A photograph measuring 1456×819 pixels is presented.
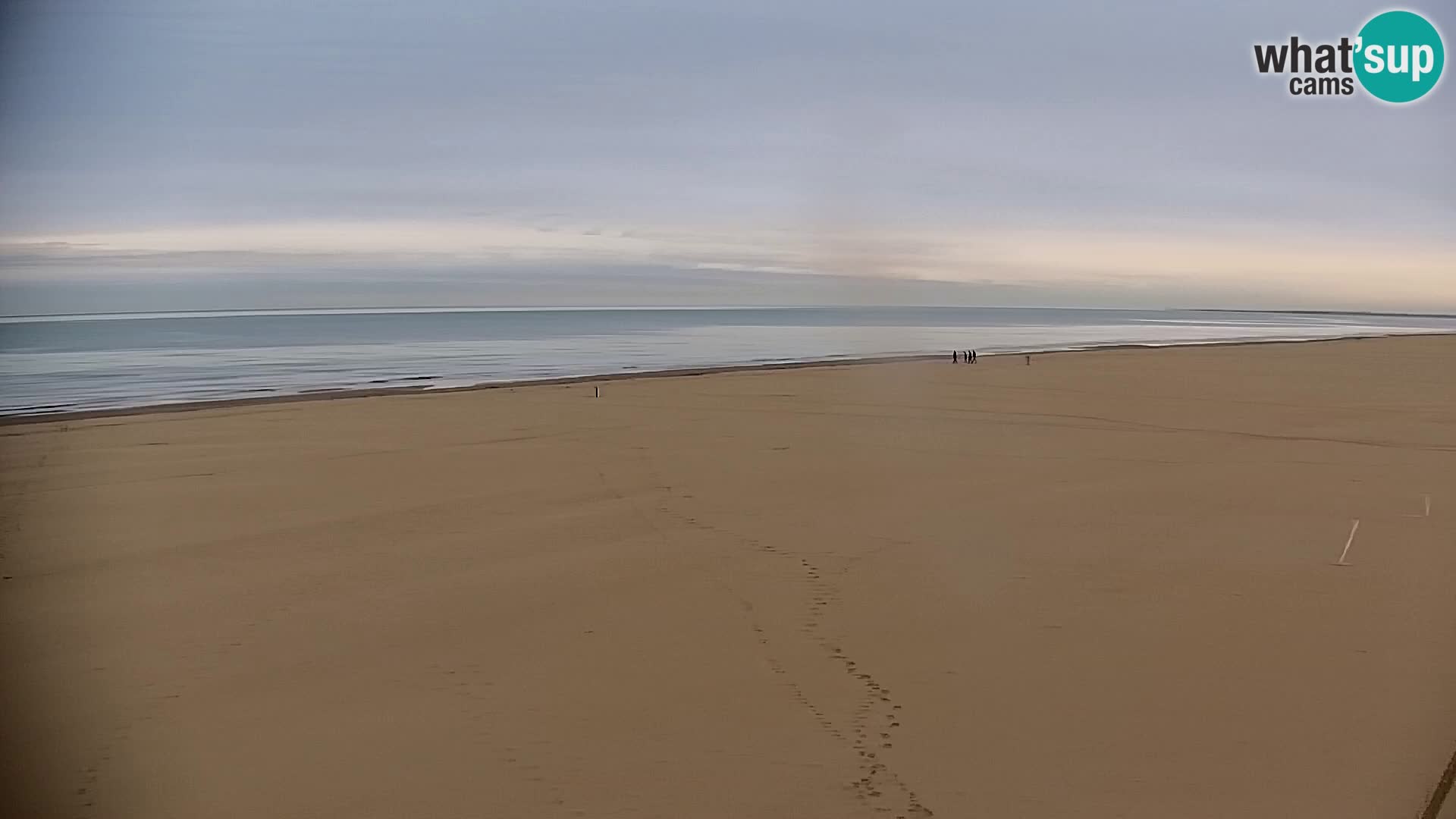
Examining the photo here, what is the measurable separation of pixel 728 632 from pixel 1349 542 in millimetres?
4521

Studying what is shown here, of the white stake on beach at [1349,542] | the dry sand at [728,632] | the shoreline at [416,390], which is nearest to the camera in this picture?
the dry sand at [728,632]

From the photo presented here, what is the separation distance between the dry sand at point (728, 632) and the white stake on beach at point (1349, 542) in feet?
0.30

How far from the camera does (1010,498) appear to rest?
8352mm

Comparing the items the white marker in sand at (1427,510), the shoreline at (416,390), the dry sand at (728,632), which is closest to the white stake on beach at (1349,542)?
the dry sand at (728,632)

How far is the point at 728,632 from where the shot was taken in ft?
16.9

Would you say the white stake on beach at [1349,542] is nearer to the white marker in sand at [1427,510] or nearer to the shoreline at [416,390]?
the white marker in sand at [1427,510]

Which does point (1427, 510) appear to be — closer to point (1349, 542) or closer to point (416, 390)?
point (1349, 542)

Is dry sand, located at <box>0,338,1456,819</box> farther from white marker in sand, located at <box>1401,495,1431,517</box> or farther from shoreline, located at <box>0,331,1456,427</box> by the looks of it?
shoreline, located at <box>0,331,1456,427</box>

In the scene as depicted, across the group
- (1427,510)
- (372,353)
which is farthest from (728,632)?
(372,353)

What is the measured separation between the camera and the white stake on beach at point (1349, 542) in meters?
6.41

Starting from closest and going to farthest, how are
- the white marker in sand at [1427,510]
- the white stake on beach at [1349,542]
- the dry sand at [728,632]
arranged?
1. the dry sand at [728,632]
2. the white stake on beach at [1349,542]
3. the white marker in sand at [1427,510]

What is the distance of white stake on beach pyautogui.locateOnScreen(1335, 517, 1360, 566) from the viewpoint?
6406 millimetres

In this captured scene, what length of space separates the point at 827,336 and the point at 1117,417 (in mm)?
31722

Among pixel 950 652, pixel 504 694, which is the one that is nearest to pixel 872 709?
Result: pixel 950 652
